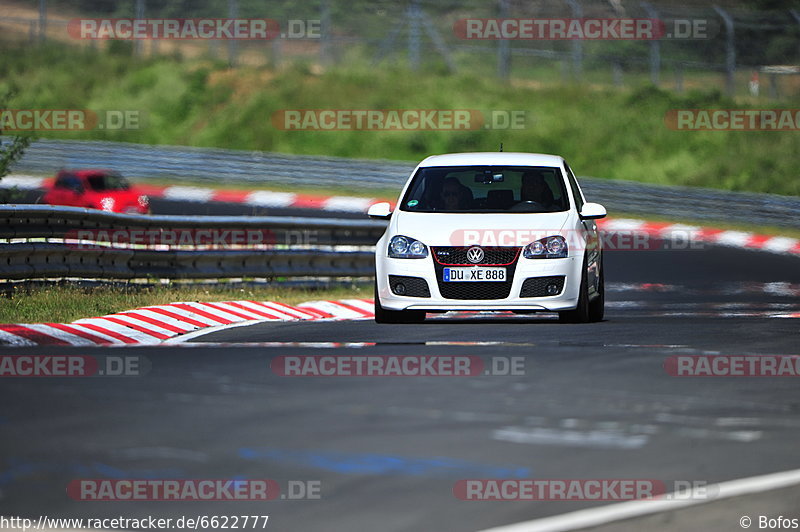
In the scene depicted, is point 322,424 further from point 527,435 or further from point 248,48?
point 248,48

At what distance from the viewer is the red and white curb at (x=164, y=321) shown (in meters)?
12.4

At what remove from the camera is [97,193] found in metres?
29.2

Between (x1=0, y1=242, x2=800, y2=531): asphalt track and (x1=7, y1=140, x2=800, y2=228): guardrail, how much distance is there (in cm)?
2165

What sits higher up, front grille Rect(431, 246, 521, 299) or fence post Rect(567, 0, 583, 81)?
fence post Rect(567, 0, 583, 81)

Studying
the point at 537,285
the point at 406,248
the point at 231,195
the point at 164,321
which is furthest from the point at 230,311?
the point at 231,195

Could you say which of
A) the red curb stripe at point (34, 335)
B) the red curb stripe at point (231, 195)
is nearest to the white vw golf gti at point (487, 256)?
the red curb stripe at point (34, 335)

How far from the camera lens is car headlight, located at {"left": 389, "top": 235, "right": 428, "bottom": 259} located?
13.0 metres

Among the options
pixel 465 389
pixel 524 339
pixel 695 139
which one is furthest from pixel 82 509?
pixel 695 139

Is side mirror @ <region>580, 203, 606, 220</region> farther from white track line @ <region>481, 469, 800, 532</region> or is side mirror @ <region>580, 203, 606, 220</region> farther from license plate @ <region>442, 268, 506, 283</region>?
white track line @ <region>481, 469, 800, 532</region>

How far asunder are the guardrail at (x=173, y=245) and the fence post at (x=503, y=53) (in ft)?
56.7

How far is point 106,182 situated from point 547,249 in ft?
59.3

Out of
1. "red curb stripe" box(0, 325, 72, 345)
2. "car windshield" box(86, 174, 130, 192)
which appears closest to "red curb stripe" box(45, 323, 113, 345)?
"red curb stripe" box(0, 325, 72, 345)

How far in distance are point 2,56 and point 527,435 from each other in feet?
146

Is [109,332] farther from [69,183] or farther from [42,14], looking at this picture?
[42,14]
